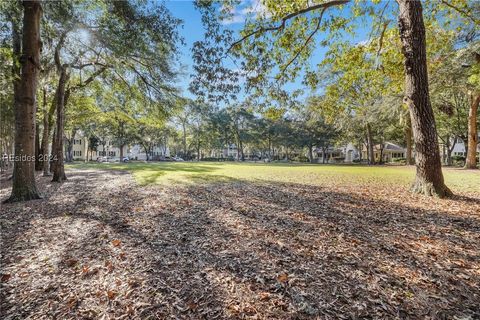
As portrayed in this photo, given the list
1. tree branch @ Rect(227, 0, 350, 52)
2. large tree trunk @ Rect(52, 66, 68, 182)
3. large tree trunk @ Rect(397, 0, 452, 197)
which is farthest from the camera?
large tree trunk @ Rect(52, 66, 68, 182)

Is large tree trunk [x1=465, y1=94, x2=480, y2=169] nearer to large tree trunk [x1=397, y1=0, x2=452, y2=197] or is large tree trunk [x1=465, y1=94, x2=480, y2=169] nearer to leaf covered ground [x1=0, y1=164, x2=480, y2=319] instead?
large tree trunk [x1=397, y1=0, x2=452, y2=197]

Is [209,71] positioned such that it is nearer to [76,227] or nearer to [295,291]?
[76,227]

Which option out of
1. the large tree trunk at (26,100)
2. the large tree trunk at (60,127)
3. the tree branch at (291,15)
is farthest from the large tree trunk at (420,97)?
the large tree trunk at (60,127)

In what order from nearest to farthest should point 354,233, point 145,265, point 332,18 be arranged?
1. point 145,265
2. point 354,233
3. point 332,18

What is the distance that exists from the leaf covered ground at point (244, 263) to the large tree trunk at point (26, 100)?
1.89 meters

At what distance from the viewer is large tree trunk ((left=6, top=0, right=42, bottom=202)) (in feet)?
22.6

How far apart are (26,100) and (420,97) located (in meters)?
11.2

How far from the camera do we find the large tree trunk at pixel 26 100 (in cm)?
688

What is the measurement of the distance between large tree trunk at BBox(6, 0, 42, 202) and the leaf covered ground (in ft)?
6.19

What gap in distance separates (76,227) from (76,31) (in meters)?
8.69

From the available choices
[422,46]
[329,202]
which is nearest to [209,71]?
[329,202]

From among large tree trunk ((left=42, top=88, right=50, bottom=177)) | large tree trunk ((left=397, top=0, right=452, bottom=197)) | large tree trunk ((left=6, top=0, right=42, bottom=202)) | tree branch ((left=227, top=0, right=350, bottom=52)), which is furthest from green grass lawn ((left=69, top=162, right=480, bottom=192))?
tree branch ((left=227, top=0, right=350, bottom=52))

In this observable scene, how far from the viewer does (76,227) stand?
15.3 ft

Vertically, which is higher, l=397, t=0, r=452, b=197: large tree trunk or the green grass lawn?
l=397, t=0, r=452, b=197: large tree trunk
